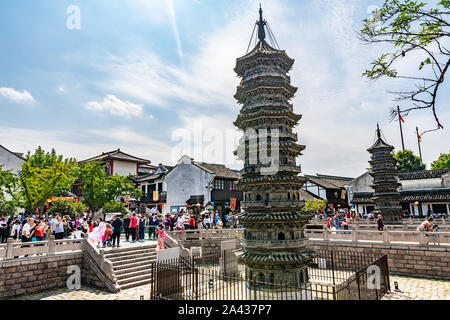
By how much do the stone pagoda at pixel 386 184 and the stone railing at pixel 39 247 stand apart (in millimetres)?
23129

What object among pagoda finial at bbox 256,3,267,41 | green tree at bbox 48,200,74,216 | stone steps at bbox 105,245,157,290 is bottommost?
stone steps at bbox 105,245,157,290

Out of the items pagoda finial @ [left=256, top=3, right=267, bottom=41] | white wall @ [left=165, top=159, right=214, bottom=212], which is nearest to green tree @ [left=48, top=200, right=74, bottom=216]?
white wall @ [left=165, top=159, right=214, bottom=212]

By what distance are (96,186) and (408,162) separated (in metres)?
50.6

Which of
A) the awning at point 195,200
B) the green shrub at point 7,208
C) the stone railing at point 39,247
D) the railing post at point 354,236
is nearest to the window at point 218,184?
the awning at point 195,200

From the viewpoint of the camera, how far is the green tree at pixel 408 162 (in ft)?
160

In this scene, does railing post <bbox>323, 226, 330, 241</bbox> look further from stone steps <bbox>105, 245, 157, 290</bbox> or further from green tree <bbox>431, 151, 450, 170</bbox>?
green tree <bbox>431, 151, 450, 170</bbox>

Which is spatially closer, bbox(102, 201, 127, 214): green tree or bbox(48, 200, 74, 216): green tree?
bbox(48, 200, 74, 216): green tree

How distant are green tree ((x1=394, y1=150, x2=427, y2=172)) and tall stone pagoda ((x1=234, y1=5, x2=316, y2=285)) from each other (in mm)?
45156

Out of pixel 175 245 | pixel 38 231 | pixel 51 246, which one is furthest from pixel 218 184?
pixel 51 246

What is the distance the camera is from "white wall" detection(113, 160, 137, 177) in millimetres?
46969

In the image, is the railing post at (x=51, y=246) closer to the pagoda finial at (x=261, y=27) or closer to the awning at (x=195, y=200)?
the pagoda finial at (x=261, y=27)
